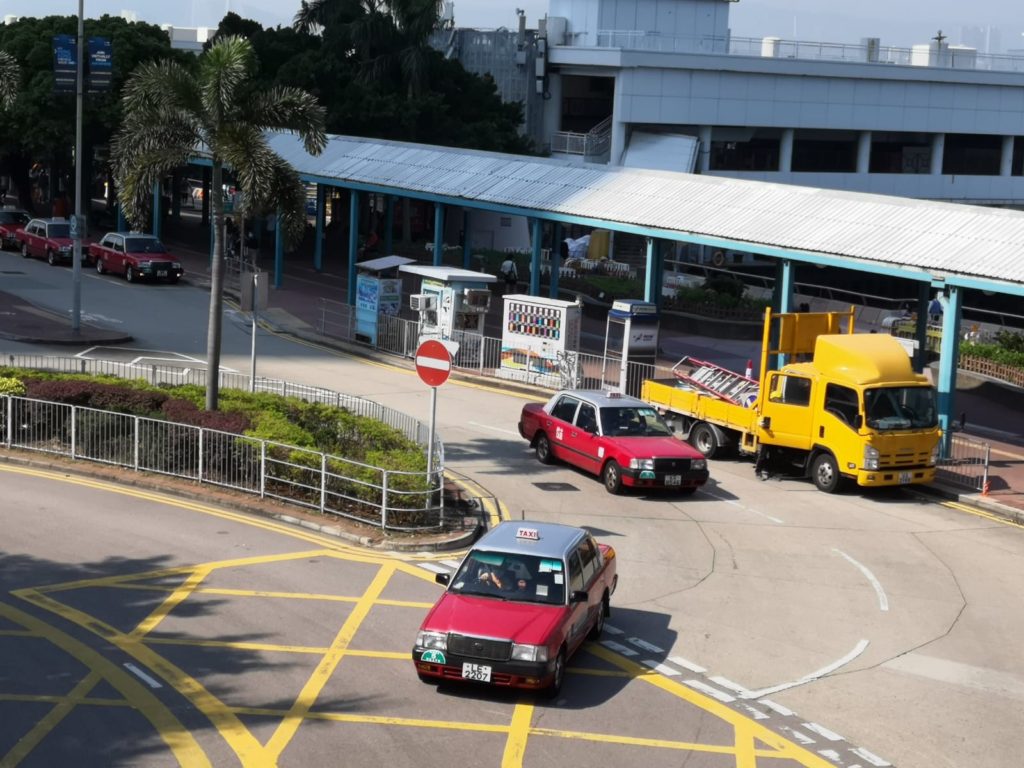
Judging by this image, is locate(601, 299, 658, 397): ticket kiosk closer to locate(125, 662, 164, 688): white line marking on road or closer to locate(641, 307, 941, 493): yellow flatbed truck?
locate(641, 307, 941, 493): yellow flatbed truck

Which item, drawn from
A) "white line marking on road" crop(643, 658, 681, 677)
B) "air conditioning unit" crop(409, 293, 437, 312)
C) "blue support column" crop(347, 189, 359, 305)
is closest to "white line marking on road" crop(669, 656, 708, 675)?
"white line marking on road" crop(643, 658, 681, 677)

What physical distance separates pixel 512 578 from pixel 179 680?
3886mm

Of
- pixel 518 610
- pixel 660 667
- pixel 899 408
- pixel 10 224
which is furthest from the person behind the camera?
pixel 10 224

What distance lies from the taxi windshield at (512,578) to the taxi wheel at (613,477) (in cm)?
865

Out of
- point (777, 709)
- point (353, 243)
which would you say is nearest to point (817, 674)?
point (777, 709)

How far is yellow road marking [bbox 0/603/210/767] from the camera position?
1380cm

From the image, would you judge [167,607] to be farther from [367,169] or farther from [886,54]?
[886,54]

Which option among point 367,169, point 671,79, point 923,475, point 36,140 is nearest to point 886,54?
point 671,79

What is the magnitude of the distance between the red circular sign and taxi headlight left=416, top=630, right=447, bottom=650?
693 centimetres

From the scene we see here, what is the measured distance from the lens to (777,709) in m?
15.7

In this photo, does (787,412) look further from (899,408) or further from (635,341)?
(635,341)

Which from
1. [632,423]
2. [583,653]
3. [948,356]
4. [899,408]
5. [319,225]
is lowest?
[583,653]

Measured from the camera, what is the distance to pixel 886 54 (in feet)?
252

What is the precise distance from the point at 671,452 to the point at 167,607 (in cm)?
1031
